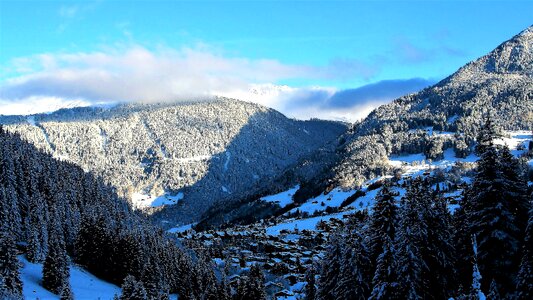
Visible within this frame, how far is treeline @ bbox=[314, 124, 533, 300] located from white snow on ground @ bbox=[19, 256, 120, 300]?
4361 centimetres

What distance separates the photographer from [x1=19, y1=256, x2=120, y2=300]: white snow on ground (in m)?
64.9

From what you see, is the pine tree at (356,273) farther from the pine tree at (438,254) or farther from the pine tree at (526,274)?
the pine tree at (526,274)

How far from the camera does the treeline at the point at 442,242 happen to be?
36.1 metres

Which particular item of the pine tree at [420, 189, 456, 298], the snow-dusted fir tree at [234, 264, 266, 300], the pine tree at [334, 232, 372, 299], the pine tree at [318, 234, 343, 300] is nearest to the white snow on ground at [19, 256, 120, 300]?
the snow-dusted fir tree at [234, 264, 266, 300]

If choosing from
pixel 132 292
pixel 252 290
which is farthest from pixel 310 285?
pixel 132 292

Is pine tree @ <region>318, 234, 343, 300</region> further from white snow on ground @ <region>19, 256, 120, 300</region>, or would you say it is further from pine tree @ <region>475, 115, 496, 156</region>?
white snow on ground @ <region>19, 256, 120, 300</region>

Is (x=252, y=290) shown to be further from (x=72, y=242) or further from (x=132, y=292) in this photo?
(x=72, y=242)

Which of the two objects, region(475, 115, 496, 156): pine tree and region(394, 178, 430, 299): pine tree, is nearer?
region(394, 178, 430, 299): pine tree

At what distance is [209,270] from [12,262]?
147ft

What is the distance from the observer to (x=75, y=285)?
77500 millimetres

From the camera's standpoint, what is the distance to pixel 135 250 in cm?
9506

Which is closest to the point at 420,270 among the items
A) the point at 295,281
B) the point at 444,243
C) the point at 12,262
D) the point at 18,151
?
the point at 444,243

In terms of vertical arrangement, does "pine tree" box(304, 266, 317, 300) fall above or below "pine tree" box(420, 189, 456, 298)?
below

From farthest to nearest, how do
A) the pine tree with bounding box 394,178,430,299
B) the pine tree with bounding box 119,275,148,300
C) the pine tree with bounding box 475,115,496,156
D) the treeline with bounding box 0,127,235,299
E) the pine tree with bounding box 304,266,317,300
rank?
the treeline with bounding box 0,127,235,299 → the pine tree with bounding box 304,266,317,300 → the pine tree with bounding box 119,275,148,300 → the pine tree with bounding box 475,115,496,156 → the pine tree with bounding box 394,178,430,299
